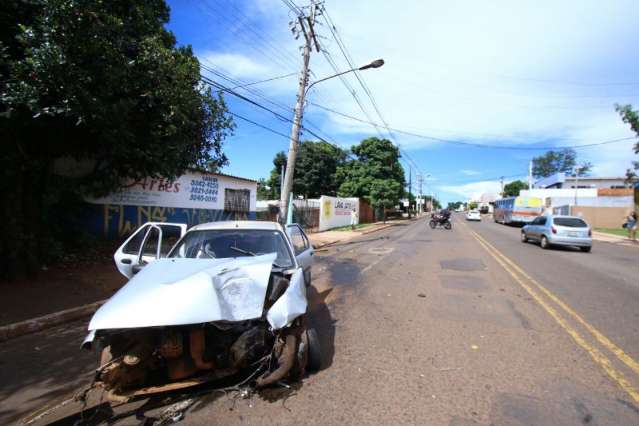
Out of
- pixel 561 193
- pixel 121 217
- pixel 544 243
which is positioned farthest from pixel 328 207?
pixel 561 193

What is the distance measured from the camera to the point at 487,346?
13.6ft

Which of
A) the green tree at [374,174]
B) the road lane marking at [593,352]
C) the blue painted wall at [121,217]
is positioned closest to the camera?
the road lane marking at [593,352]

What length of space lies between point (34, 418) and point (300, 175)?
36325 millimetres

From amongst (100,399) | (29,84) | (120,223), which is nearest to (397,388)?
(100,399)

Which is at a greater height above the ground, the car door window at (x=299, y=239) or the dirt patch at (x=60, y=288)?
the car door window at (x=299, y=239)

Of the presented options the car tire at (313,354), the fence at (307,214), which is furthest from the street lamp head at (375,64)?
the car tire at (313,354)

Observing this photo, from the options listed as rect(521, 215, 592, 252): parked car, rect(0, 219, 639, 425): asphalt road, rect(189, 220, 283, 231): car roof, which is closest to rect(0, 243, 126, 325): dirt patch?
rect(0, 219, 639, 425): asphalt road

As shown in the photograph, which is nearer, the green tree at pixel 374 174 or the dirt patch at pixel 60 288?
the dirt patch at pixel 60 288

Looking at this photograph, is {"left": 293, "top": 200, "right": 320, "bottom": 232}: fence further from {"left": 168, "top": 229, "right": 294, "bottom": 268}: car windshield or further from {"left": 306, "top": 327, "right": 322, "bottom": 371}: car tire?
{"left": 306, "top": 327, "right": 322, "bottom": 371}: car tire

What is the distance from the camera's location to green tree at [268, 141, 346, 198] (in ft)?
126

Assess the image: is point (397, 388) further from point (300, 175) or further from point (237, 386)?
point (300, 175)

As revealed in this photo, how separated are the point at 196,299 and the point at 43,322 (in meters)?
3.85

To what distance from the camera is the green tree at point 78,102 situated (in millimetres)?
5082

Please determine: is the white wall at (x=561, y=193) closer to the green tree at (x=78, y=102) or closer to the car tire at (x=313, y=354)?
the green tree at (x=78, y=102)
